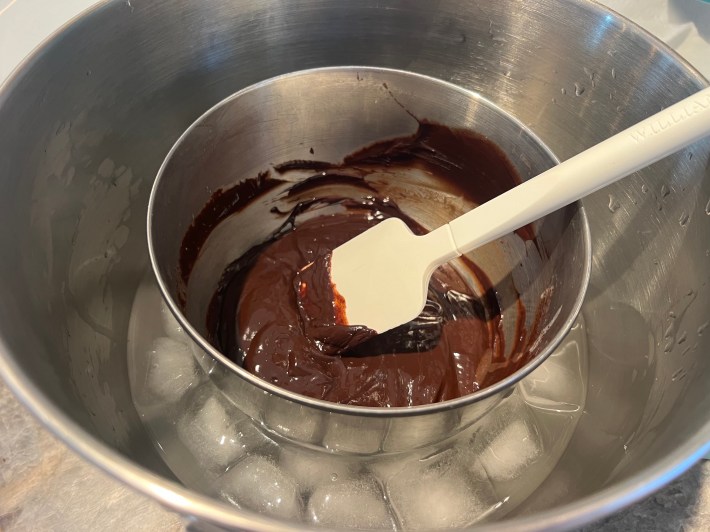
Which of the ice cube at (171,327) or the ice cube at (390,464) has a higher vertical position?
the ice cube at (171,327)

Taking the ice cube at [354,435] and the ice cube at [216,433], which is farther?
the ice cube at [216,433]

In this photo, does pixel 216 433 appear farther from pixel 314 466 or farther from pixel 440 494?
pixel 440 494

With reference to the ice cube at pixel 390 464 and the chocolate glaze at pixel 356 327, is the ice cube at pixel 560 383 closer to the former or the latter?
the chocolate glaze at pixel 356 327

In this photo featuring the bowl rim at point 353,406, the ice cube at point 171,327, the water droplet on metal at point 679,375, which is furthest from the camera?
the ice cube at point 171,327

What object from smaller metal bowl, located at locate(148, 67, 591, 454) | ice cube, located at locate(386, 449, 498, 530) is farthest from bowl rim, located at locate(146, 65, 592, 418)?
ice cube, located at locate(386, 449, 498, 530)

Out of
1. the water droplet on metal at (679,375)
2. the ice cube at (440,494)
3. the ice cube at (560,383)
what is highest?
the water droplet on metal at (679,375)

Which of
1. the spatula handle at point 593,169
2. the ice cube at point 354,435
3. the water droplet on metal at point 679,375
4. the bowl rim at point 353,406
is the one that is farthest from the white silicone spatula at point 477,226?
the water droplet on metal at point 679,375

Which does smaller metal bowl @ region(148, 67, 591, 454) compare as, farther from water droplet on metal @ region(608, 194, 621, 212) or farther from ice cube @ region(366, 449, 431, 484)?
water droplet on metal @ region(608, 194, 621, 212)
